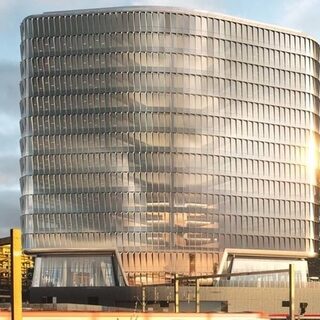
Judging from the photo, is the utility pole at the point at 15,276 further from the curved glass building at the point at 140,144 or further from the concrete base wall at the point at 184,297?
the curved glass building at the point at 140,144

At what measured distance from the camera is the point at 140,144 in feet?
444

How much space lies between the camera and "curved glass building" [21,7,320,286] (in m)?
136

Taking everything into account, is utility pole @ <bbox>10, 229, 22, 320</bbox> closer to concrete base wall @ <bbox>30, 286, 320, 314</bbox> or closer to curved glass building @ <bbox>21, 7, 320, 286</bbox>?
concrete base wall @ <bbox>30, 286, 320, 314</bbox>

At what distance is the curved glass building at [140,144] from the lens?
445 feet

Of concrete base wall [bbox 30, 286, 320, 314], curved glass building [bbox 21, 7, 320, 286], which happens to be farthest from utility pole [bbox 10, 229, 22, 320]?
curved glass building [bbox 21, 7, 320, 286]

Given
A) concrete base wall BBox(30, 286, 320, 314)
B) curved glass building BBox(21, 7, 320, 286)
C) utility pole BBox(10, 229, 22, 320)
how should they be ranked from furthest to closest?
curved glass building BBox(21, 7, 320, 286)
concrete base wall BBox(30, 286, 320, 314)
utility pole BBox(10, 229, 22, 320)

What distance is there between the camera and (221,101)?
140125 mm

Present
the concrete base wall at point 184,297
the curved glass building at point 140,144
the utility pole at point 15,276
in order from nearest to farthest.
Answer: the utility pole at point 15,276
the concrete base wall at point 184,297
the curved glass building at point 140,144

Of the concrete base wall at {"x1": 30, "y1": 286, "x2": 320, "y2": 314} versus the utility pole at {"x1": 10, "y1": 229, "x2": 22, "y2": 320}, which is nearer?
the utility pole at {"x1": 10, "y1": 229, "x2": 22, "y2": 320}

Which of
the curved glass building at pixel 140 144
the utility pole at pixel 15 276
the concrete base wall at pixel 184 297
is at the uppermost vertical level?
the curved glass building at pixel 140 144

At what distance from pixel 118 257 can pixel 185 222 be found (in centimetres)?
1166

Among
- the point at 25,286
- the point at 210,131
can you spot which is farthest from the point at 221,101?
the point at 25,286

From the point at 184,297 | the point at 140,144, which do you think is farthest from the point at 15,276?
the point at 140,144

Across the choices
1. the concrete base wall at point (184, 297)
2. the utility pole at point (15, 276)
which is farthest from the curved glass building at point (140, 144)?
the utility pole at point (15, 276)
